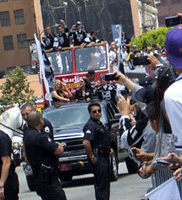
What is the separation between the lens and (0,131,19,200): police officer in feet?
26.3

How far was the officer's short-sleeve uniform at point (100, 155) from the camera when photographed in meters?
10.6

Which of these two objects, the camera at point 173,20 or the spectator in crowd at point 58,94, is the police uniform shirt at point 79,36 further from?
the camera at point 173,20

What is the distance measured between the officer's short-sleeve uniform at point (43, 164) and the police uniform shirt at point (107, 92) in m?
10.0

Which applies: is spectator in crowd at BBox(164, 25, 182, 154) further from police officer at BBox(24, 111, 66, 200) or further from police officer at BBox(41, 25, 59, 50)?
police officer at BBox(41, 25, 59, 50)

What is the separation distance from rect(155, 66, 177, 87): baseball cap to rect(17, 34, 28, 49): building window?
85746 mm

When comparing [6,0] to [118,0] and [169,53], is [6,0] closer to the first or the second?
[118,0]

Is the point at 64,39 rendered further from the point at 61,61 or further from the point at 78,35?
the point at 61,61

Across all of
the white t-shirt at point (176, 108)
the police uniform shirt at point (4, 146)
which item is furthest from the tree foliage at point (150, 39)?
the white t-shirt at point (176, 108)

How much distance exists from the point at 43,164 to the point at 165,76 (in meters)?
3.77

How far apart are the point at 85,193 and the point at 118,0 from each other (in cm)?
7260

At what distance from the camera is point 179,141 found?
13.6 feet

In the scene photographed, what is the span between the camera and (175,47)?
4277mm

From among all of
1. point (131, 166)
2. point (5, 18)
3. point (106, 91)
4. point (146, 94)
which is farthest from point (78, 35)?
point (5, 18)

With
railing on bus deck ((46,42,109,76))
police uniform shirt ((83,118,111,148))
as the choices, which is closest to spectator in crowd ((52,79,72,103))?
railing on bus deck ((46,42,109,76))
